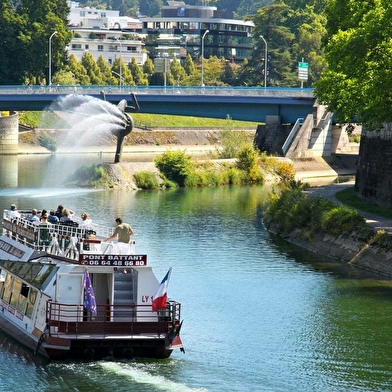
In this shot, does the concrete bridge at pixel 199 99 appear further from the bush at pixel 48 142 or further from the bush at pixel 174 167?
the bush at pixel 174 167

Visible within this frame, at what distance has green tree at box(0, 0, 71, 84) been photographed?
176 meters

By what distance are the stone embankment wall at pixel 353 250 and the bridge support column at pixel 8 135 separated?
8767 centimetres

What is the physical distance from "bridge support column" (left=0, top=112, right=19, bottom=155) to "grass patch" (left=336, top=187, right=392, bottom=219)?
7113 centimetres

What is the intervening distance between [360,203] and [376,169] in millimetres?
3534

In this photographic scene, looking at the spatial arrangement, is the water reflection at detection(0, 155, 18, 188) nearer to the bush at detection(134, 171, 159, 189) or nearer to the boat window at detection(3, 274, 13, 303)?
the bush at detection(134, 171, 159, 189)

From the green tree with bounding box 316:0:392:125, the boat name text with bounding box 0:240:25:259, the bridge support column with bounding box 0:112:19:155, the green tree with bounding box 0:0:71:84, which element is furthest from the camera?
the green tree with bounding box 0:0:71:84

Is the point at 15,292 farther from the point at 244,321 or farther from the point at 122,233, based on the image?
the point at 244,321

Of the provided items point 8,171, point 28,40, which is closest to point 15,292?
point 8,171

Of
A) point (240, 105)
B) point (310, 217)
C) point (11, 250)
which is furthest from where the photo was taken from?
point (240, 105)

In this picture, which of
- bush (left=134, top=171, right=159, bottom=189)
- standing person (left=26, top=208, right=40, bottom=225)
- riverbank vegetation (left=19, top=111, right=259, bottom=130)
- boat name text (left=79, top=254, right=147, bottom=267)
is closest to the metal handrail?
bush (left=134, top=171, right=159, bottom=189)

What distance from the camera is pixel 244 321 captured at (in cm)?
5325

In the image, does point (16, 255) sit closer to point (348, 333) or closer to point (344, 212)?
point (348, 333)

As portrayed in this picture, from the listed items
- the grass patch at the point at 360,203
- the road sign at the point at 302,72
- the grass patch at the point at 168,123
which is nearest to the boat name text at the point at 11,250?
the grass patch at the point at 360,203

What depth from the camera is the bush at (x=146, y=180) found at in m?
115
